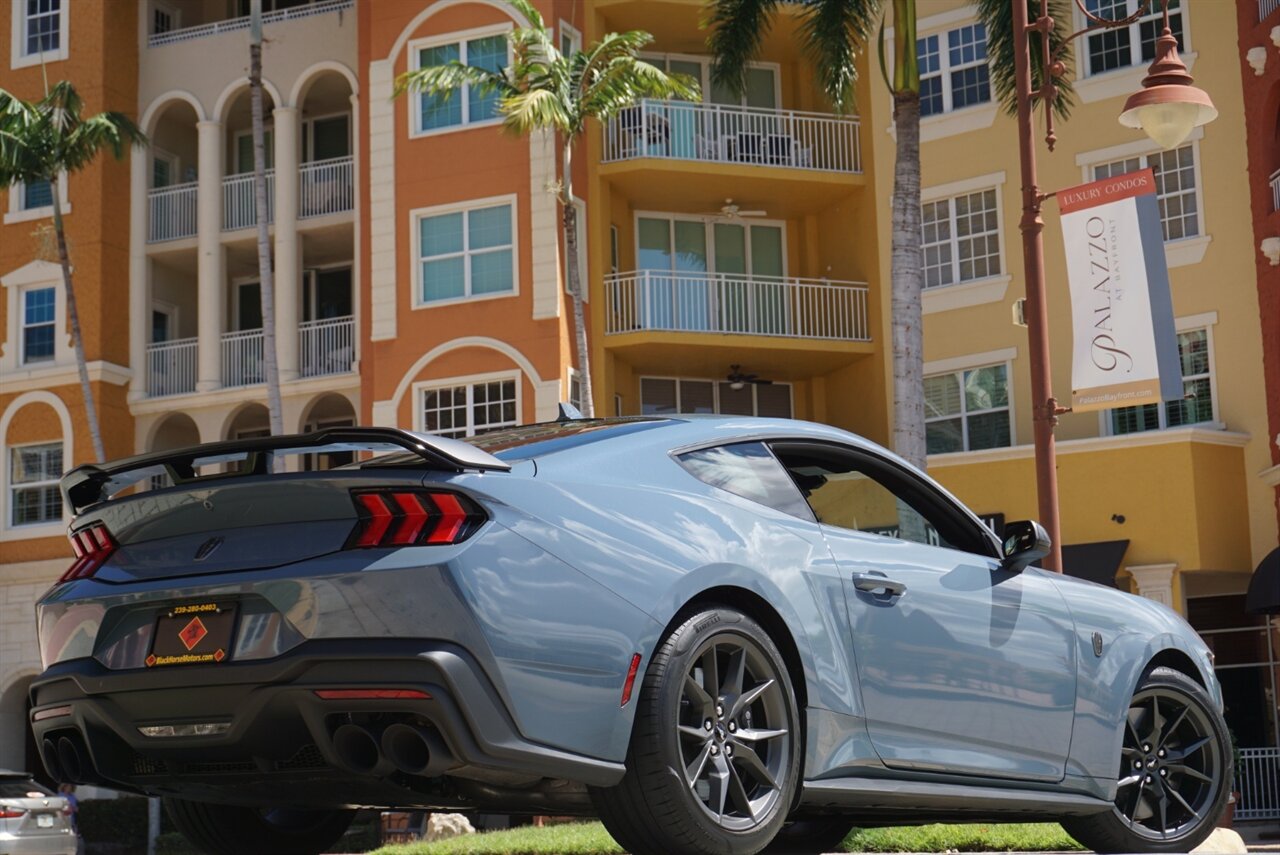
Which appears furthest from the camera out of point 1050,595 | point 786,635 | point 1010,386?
point 1010,386

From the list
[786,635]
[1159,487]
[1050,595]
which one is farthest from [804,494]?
[1159,487]

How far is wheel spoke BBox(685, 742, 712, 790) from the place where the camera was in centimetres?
532

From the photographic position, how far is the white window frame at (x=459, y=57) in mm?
34688

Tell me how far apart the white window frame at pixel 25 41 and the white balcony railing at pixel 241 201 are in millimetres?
4641

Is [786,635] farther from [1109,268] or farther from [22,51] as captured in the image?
[22,51]

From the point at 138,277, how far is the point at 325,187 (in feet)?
14.9

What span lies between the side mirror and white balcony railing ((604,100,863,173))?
93.6 ft

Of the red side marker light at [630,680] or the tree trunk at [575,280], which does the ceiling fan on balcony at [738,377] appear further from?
the red side marker light at [630,680]

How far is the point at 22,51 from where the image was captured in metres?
39.9

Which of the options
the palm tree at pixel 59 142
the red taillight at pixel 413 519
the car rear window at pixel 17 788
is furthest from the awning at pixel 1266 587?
the red taillight at pixel 413 519

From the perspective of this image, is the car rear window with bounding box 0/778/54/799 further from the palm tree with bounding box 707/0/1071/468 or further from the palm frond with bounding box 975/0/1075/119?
the palm frond with bounding box 975/0/1075/119

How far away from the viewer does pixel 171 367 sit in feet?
127

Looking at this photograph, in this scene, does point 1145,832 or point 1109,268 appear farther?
point 1109,268

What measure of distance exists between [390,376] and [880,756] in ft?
95.4
